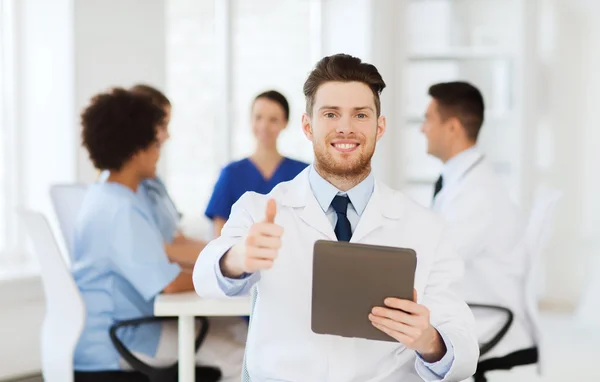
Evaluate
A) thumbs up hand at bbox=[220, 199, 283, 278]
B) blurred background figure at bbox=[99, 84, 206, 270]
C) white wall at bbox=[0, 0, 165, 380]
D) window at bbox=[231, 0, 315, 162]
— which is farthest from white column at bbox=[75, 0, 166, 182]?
thumbs up hand at bbox=[220, 199, 283, 278]

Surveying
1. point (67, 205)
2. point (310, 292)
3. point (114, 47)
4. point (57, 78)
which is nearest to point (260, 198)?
point (310, 292)

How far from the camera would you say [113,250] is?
109 inches

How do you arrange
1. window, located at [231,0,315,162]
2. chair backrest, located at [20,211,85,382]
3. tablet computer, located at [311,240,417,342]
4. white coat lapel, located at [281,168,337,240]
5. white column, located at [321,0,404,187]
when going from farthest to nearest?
white column, located at [321,0,404,187], window, located at [231,0,315,162], chair backrest, located at [20,211,85,382], white coat lapel, located at [281,168,337,240], tablet computer, located at [311,240,417,342]

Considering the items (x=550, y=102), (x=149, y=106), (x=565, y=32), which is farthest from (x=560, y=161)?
(x=149, y=106)

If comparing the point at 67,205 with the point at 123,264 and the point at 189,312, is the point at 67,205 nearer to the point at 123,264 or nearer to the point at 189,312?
the point at 123,264

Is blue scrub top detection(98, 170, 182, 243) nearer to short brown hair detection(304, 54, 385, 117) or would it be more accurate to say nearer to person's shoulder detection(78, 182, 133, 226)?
person's shoulder detection(78, 182, 133, 226)

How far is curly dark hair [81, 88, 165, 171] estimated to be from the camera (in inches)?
117

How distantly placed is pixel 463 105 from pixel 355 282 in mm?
2226

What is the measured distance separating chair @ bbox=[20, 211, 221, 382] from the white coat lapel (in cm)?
102

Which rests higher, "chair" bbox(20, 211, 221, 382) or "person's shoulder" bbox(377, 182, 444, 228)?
"person's shoulder" bbox(377, 182, 444, 228)

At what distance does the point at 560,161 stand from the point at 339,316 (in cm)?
575

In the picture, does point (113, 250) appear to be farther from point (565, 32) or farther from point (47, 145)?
point (565, 32)

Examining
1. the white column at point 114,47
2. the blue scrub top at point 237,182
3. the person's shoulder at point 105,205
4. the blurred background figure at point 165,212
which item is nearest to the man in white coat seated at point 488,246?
the blue scrub top at point 237,182

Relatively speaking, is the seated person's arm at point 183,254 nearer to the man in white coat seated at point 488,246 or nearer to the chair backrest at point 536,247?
the man in white coat seated at point 488,246
